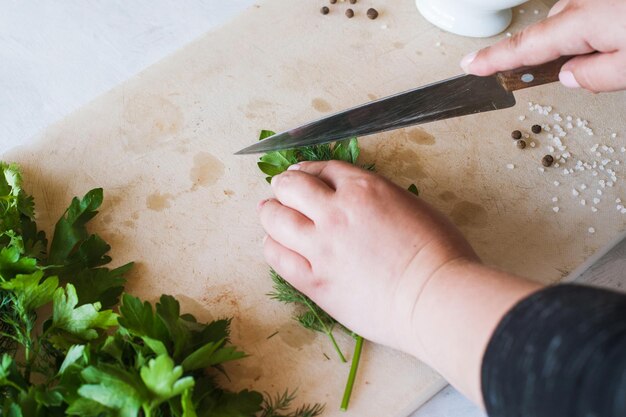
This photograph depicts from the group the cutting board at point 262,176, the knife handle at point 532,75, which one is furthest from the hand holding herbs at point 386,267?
the knife handle at point 532,75

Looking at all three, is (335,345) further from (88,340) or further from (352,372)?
(88,340)

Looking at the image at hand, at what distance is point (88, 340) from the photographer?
1116 mm

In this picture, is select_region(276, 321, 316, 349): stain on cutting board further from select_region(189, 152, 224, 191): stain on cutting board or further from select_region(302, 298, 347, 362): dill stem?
select_region(189, 152, 224, 191): stain on cutting board

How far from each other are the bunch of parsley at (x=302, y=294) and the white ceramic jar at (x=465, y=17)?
1.54ft

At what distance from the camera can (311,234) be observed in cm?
120

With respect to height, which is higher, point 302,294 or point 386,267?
point 386,267

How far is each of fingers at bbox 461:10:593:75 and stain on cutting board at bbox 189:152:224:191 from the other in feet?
1.87

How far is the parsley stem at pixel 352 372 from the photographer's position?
45.7 inches

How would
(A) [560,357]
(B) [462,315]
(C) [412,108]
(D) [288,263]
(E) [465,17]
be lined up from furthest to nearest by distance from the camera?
(E) [465,17] < (C) [412,108] < (D) [288,263] < (B) [462,315] < (A) [560,357]

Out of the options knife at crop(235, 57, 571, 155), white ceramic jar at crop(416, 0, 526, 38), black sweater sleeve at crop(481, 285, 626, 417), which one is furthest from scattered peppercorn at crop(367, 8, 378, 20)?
black sweater sleeve at crop(481, 285, 626, 417)

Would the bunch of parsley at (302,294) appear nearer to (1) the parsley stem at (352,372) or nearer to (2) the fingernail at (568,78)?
(1) the parsley stem at (352,372)

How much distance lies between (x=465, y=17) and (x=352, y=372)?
0.92 m

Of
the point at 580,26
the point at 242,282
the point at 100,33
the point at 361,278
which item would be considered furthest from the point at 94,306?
the point at 580,26

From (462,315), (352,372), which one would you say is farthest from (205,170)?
(462,315)
